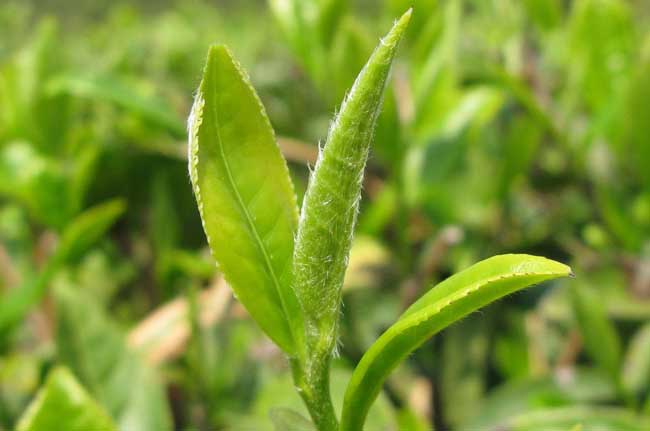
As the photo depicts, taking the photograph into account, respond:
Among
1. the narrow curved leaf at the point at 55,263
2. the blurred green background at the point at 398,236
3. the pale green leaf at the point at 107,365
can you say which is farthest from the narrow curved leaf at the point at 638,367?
the narrow curved leaf at the point at 55,263

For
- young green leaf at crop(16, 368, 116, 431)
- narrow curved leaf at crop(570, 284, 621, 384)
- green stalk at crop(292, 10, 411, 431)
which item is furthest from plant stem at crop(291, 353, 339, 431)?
narrow curved leaf at crop(570, 284, 621, 384)

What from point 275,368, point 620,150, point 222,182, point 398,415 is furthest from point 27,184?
point 620,150

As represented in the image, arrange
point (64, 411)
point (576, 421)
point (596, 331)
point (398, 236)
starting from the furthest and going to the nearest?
1. point (398, 236)
2. point (596, 331)
3. point (576, 421)
4. point (64, 411)

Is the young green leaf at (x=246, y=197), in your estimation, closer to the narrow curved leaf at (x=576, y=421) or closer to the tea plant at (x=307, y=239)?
the tea plant at (x=307, y=239)

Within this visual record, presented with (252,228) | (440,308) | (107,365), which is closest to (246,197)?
(252,228)

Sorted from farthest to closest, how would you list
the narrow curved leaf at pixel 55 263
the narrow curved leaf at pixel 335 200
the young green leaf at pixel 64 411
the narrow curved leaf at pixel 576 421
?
the narrow curved leaf at pixel 55 263, the narrow curved leaf at pixel 576 421, the young green leaf at pixel 64 411, the narrow curved leaf at pixel 335 200

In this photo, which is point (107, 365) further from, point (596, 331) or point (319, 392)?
point (596, 331)
